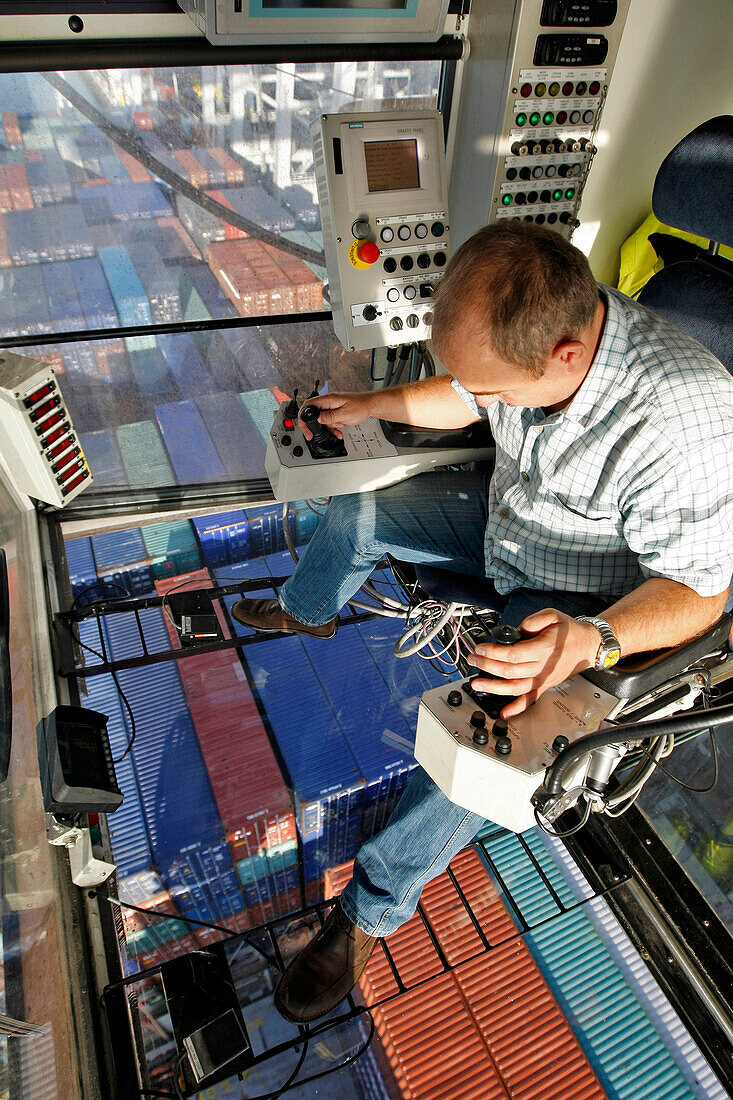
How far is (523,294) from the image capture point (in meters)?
1.04

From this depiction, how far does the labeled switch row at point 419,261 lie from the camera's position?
1.90 metres

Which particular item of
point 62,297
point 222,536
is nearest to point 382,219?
point 62,297

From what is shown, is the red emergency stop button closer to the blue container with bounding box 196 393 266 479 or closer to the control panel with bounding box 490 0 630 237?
the control panel with bounding box 490 0 630 237

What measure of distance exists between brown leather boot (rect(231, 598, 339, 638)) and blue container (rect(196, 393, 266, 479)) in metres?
0.87

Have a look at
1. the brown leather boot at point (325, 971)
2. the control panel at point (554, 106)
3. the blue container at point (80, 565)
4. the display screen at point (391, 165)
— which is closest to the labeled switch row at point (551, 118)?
the control panel at point (554, 106)

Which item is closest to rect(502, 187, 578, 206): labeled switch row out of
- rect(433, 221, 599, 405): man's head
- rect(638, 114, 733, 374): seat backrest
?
rect(638, 114, 733, 374): seat backrest

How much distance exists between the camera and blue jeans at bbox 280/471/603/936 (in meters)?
1.40

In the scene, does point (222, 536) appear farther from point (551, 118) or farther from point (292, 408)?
point (551, 118)

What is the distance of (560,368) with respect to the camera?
1099mm

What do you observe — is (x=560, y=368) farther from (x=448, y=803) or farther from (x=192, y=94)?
(x=192, y=94)

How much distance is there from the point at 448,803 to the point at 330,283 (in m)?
1.38

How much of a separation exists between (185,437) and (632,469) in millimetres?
1930

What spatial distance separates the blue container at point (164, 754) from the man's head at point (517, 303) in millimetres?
1266

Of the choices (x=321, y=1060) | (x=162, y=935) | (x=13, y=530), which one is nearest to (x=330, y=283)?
(x=13, y=530)
